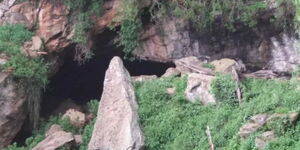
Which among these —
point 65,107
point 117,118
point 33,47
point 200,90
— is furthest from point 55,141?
point 65,107

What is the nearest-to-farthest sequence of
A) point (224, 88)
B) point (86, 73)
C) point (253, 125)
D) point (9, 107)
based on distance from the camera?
1. point (253, 125)
2. point (224, 88)
3. point (9, 107)
4. point (86, 73)

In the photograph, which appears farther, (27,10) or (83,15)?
(27,10)

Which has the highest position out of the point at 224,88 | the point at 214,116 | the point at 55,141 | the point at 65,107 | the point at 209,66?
the point at 209,66

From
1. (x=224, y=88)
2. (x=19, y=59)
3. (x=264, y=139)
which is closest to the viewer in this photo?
(x=264, y=139)

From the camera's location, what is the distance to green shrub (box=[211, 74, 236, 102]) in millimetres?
11539

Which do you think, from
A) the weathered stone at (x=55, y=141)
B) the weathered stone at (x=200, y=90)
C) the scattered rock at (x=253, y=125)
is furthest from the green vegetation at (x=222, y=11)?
the weathered stone at (x=55, y=141)

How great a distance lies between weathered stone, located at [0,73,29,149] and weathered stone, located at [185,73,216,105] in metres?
4.06

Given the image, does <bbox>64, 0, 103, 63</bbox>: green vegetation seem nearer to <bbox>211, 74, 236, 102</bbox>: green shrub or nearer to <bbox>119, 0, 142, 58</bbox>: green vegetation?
<bbox>119, 0, 142, 58</bbox>: green vegetation

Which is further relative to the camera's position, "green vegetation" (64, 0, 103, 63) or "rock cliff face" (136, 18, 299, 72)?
"green vegetation" (64, 0, 103, 63)

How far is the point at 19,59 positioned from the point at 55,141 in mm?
2397

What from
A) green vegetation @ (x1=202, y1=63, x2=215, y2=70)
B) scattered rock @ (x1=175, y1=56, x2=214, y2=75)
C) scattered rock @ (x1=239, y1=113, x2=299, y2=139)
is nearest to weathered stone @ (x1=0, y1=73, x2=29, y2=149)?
scattered rock @ (x1=175, y1=56, x2=214, y2=75)

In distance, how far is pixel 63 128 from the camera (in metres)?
13.0

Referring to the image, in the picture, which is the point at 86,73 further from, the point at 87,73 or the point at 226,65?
the point at 226,65

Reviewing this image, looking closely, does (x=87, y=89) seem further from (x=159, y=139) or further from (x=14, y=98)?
(x=159, y=139)
